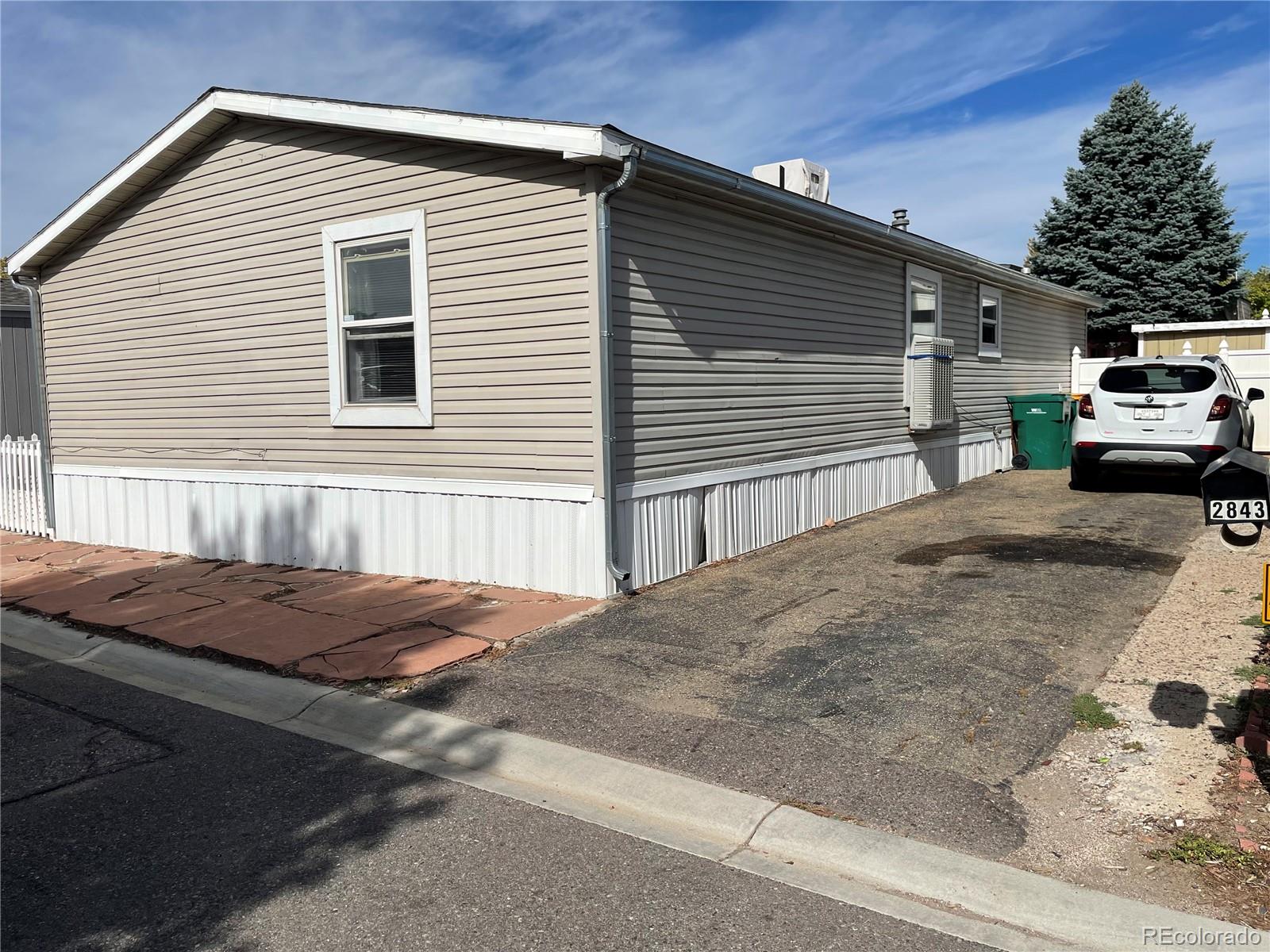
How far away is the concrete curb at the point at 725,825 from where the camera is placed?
10.4 feet

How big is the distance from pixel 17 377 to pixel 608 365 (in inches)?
532

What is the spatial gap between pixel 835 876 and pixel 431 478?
214 inches

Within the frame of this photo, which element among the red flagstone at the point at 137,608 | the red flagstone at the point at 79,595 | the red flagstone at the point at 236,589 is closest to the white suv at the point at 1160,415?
the red flagstone at the point at 236,589

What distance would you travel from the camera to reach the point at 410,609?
7.32 m

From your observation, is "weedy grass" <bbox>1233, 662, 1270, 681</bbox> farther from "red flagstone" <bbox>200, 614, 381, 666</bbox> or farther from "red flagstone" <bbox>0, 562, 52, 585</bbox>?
"red flagstone" <bbox>0, 562, 52, 585</bbox>

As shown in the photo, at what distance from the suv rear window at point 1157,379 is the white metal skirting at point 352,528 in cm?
726

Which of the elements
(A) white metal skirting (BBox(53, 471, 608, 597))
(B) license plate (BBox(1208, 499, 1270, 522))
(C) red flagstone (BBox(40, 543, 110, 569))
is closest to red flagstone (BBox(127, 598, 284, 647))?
(A) white metal skirting (BBox(53, 471, 608, 597))

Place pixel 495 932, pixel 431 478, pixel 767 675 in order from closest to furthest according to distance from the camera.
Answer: pixel 495 932, pixel 767 675, pixel 431 478

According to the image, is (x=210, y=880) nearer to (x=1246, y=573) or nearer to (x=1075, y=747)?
(x=1075, y=747)

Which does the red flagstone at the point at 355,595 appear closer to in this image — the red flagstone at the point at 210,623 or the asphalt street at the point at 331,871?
the red flagstone at the point at 210,623

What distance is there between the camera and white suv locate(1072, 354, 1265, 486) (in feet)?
35.4

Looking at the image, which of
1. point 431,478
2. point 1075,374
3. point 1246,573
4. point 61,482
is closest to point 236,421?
point 431,478

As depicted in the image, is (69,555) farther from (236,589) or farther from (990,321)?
(990,321)

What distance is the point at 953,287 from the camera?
13.5 meters
